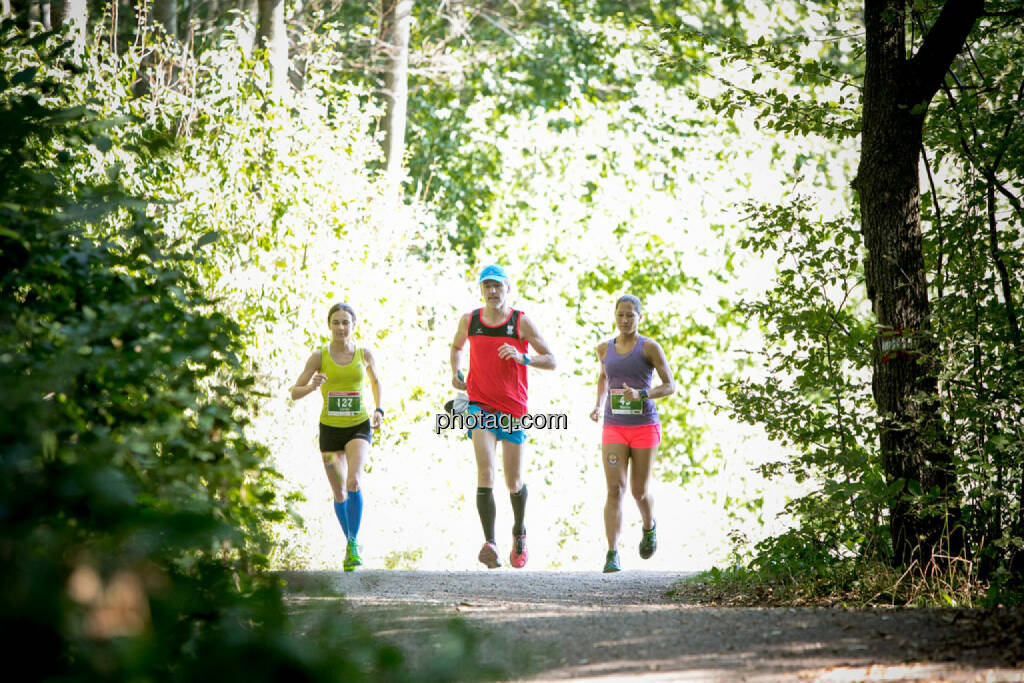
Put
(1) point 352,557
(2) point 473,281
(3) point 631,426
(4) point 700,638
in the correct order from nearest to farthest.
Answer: (4) point 700,638
(1) point 352,557
(3) point 631,426
(2) point 473,281

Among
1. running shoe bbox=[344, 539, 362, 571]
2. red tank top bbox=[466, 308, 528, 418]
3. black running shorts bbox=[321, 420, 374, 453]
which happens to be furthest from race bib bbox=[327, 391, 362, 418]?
running shoe bbox=[344, 539, 362, 571]

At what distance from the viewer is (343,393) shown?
31.7 feet

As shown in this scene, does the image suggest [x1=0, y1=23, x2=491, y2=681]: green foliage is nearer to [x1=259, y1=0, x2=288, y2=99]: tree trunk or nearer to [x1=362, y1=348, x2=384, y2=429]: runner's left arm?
[x1=362, y1=348, x2=384, y2=429]: runner's left arm

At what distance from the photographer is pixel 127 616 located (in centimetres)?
132

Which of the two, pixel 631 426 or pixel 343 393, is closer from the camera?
pixel 343 393

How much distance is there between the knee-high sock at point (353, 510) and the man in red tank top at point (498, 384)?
104cm

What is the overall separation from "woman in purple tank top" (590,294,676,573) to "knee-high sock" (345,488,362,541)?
6.95 ft

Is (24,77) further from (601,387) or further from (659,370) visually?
(601,387)

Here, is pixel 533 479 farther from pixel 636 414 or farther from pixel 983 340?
pixel 983 340

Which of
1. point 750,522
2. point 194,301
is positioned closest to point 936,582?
point 194,301

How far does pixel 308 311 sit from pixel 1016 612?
29.5 feet

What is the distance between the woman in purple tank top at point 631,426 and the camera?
9.74 metres

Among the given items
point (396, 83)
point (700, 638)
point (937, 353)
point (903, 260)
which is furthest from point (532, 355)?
point (396, 83)

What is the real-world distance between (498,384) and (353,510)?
1654 mm
